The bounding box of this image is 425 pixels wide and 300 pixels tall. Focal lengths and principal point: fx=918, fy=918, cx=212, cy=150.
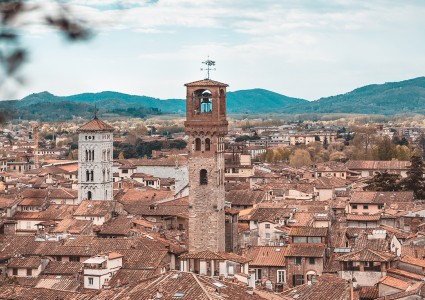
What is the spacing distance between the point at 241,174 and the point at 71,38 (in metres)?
74.0

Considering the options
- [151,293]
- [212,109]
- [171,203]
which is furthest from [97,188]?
[151,293]

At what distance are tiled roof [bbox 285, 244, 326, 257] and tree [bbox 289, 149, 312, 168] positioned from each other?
67.7 metres

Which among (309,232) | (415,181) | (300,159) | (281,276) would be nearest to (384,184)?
(415,181)

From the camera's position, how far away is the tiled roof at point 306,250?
32.6 m

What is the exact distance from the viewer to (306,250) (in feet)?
109

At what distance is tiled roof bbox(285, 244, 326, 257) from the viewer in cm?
3262

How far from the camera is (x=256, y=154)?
117 metres

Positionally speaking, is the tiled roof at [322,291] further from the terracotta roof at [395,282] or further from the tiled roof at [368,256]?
the tiled roof at [368,256]

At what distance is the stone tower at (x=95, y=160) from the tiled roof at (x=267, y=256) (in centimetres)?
2896

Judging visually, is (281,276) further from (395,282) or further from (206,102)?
(206,102)

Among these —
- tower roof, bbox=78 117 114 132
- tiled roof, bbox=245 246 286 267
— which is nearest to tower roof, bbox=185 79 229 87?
tiled roof, bbox=245 246 286 267

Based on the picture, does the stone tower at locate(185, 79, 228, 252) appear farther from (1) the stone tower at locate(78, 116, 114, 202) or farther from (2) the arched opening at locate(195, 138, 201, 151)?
(1) the stone tower at locate(78, 116, 114, 202)

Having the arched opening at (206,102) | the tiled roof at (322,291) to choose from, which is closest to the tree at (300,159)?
the arched opening at (206,102)

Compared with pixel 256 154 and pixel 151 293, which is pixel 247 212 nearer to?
pixel 151 293
